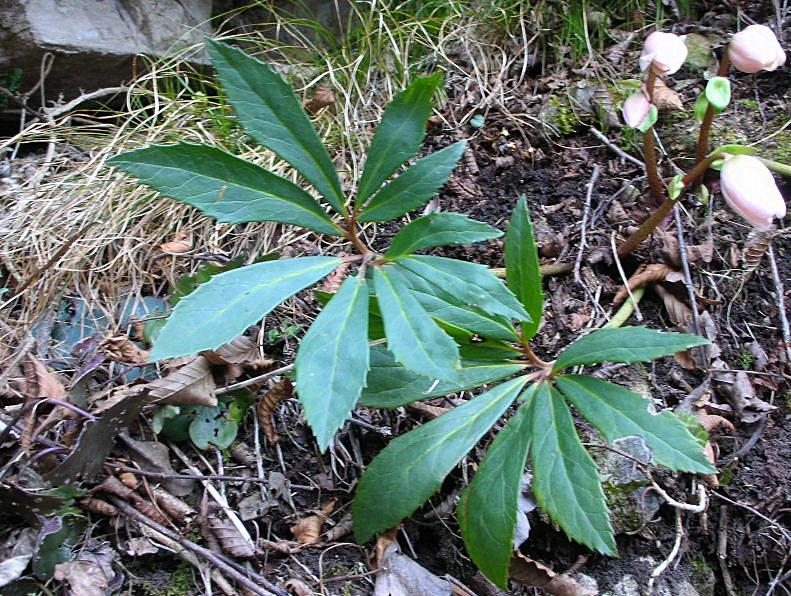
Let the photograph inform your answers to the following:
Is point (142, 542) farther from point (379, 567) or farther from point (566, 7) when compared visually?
point (566, 7)

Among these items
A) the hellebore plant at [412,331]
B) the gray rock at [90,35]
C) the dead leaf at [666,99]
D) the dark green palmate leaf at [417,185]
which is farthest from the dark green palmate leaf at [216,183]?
the gray rock at [90,35]

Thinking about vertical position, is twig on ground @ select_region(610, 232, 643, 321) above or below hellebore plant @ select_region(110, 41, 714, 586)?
below

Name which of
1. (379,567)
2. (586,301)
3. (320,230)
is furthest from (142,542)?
(586,301)

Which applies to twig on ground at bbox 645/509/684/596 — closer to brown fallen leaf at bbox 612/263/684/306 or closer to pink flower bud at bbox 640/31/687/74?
brown fallen leaf at bbox 612/263/684/306

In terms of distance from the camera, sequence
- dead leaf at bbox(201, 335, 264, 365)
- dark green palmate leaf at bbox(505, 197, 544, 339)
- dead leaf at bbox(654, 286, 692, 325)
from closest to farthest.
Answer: dark green palmate leaf at bbox(505, 197, 544, 339)
dead leaf at bbox(201, 335, 264, 365)
dead leaf at bbox(654, 286, 692, 325)

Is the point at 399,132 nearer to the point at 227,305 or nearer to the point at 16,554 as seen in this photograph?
the point at 227,305

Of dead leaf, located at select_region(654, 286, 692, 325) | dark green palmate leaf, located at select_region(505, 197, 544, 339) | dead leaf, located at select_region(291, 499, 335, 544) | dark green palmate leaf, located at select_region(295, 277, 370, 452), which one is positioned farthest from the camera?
dead leaf, located at select_region(654, 286, 692, 325)

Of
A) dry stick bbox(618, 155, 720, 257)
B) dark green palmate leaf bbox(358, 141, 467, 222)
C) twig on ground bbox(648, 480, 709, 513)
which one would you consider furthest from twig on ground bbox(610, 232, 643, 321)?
dark green palmate leaf bbox(358, 141, 467, 222)
